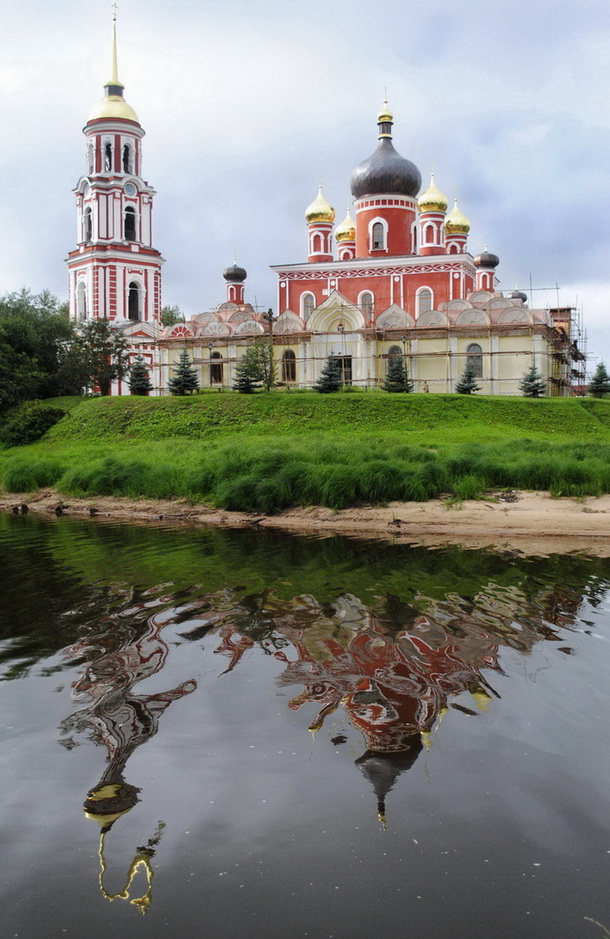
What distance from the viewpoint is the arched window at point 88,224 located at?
44938 mm

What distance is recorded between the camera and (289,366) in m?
37.8

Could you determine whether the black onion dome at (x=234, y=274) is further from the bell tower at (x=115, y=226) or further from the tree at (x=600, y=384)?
the tree at (x=600, y=384)

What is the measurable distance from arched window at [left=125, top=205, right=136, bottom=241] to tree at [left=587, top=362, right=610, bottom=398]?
80.5 ft

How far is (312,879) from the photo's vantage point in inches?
162

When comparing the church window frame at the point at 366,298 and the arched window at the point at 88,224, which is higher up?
the arched window at the point at 88,224

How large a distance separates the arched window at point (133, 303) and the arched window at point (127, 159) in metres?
5.73

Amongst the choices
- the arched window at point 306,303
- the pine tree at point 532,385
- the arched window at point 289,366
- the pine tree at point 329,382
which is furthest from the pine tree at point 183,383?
the pine tree at point 532,385

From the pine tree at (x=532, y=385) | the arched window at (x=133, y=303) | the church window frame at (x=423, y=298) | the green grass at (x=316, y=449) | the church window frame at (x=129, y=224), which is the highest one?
the church window frame at (x=129, y=224)

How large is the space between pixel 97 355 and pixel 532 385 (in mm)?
17348

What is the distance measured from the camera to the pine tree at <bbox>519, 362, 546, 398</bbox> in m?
32.0

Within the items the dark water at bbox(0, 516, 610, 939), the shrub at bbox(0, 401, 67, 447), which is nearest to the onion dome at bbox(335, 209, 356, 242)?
the shrub at bbox(0, 401, 67, 447)

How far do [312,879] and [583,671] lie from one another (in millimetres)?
3512

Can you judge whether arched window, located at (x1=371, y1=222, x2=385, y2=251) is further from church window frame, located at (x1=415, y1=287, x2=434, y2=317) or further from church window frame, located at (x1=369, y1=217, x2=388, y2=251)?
church window frame, located at (x1=415, y1=287, x2=434, y2=317)

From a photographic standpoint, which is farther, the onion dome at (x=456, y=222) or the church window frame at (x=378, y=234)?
the onion dome at (x=456, y=222)
